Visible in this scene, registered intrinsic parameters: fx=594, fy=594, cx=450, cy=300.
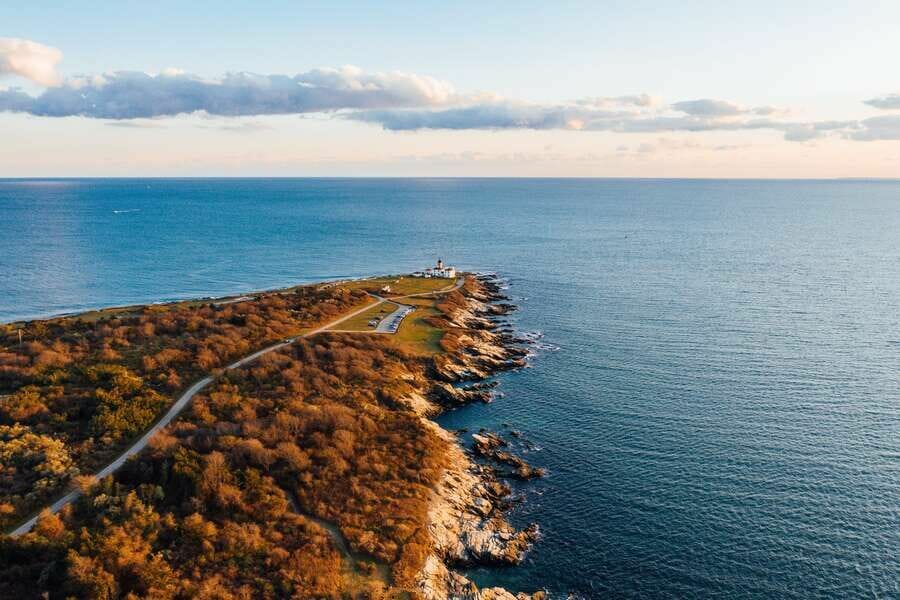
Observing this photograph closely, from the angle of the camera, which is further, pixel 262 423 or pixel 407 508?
pixel 262 423

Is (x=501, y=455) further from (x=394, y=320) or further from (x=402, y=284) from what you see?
(x=402, y=284)

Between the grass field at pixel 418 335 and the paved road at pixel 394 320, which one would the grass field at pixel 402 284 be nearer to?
the paved road at pixel 394 320

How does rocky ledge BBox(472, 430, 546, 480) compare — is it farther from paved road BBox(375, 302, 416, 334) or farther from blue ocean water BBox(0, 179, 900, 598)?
paved road BBox(375, 302, 416, 334)

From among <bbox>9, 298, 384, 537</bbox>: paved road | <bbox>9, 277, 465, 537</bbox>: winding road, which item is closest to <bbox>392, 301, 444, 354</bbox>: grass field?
<bbox>9, 277, 465, 537</bbox>: winding road

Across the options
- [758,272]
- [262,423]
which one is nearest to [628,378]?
[262,423]

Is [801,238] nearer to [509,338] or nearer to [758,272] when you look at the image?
[758,272]

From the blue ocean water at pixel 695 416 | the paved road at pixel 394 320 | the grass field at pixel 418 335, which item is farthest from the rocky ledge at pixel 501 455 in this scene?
the paved road at pixel 394 320
